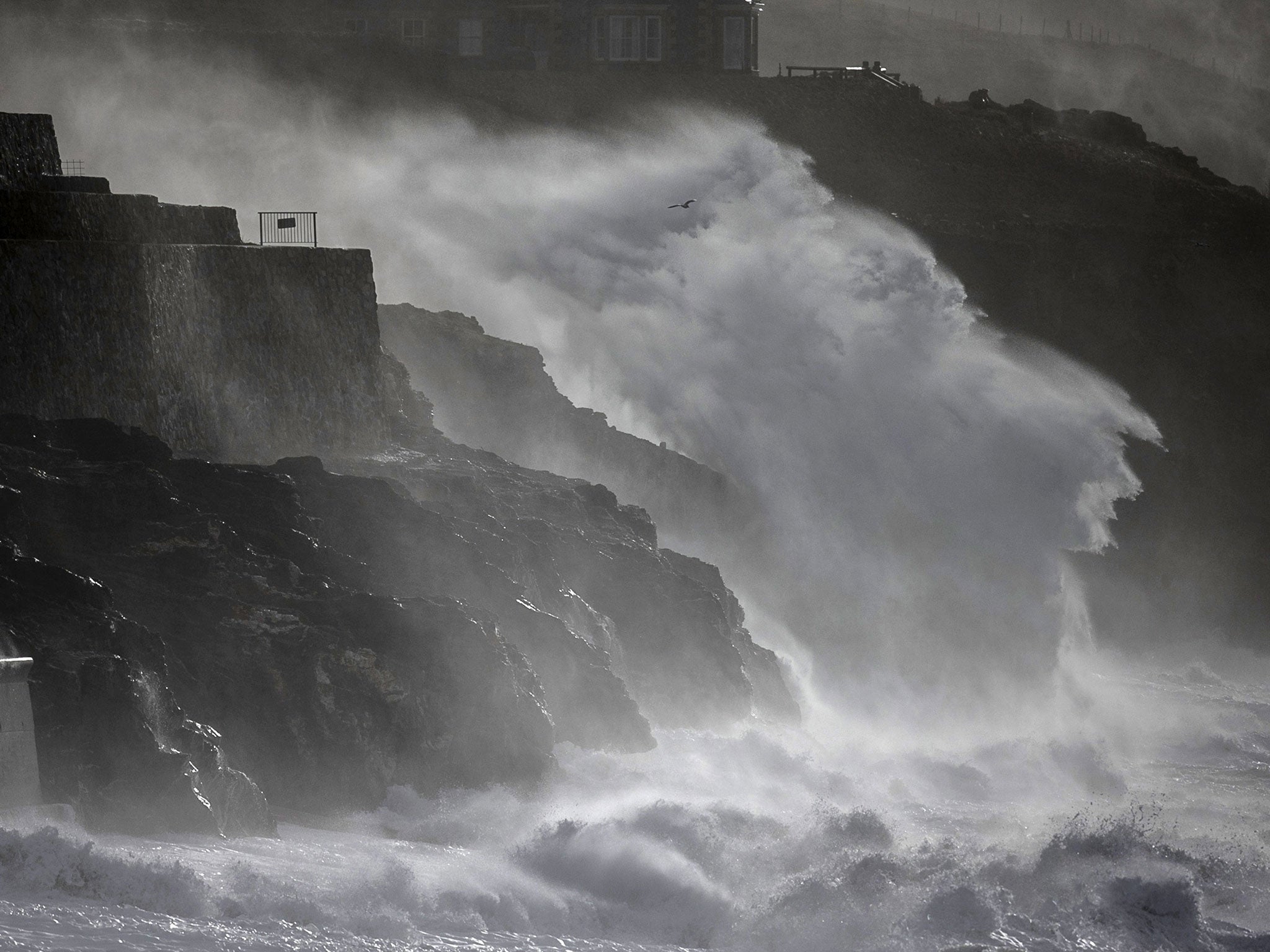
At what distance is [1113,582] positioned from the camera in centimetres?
4722

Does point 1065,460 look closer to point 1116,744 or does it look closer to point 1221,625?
point 1221,625

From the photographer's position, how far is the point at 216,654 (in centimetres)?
2034

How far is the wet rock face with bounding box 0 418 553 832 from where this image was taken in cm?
1788

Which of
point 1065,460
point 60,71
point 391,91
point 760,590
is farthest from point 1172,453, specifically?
point 60,71

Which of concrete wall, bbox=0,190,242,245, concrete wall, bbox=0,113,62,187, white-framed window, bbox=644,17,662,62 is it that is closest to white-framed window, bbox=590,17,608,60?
white-framed window, bbox=644,17,662,62

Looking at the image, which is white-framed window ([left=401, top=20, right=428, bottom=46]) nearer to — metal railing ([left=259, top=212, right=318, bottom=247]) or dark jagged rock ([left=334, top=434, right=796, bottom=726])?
metal railing ([left=259, top=212, right=318, bottom=247])

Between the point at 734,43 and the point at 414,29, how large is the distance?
11.4 meters

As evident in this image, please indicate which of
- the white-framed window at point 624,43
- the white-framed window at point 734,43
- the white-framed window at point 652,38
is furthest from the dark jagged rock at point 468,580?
the white-framed window at point 734,43

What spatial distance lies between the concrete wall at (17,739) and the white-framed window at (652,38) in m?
46.5

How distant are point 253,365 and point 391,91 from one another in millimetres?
28842

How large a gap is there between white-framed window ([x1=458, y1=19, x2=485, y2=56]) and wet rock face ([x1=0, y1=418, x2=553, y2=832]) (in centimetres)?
3917

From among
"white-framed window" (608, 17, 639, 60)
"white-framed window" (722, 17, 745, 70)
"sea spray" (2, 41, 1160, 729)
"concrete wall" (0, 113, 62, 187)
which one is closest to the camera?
"concrete wall" (0, 113, 62, 187)

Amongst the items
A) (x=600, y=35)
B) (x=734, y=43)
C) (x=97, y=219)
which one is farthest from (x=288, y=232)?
(x=734, y=43)

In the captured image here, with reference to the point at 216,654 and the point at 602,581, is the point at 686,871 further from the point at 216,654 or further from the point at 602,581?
the point at 602,581
